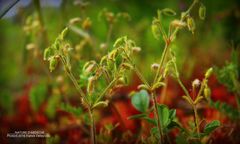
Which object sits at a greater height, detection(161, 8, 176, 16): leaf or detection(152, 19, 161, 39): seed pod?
detection(161, 8, 176, 16): leaf

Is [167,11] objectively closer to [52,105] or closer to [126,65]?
[126,65]

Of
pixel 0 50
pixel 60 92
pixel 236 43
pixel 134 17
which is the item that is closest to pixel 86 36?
pixel 60 92

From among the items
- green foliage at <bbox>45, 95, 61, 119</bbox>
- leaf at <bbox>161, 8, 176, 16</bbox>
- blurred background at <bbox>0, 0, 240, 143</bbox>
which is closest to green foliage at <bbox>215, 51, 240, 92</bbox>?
blurred background at <bbox>0, 0, 240, 143</bbox>

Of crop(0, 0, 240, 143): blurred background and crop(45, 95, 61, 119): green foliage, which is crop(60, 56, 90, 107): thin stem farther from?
crop(45, 95, 61, 119): green foliage

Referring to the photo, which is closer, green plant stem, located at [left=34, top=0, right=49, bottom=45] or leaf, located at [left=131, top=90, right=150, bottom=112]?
leaf, located at [left=131, top=90, right=150, bottom=112]

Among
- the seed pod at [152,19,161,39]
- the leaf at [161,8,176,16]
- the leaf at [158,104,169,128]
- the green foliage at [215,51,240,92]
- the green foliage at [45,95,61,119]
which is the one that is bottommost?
the leaf at [158,104,169,128]

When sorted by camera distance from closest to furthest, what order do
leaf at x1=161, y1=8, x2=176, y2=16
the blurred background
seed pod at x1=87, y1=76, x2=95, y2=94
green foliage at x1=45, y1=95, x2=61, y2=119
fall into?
seed pod at x1=87, y1=76, x2=95, y2=94, leaf at x1=161, y1=8, x2=176, y2=16, the blurred background, green foliage at x1=45, y1=95, x2=61, y2=119

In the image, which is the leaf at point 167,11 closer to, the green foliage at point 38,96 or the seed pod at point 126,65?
the seed pod at point 126,65
